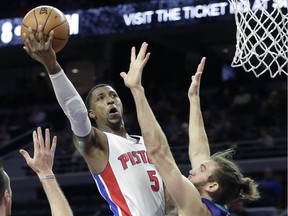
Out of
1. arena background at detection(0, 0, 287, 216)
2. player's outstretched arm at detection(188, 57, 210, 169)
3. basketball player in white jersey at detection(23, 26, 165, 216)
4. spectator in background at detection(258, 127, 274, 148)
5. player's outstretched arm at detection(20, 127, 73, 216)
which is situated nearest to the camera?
player's outstretched arm at detection(20, 127, 73, 216)

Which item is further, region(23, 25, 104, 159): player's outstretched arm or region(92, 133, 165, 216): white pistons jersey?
region(92, 133, 165, 216): white pistons jersey

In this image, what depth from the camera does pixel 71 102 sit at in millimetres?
3365

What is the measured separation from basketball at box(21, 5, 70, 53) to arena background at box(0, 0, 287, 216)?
239 inches

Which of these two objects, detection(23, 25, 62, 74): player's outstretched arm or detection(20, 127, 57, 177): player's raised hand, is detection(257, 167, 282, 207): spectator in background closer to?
detection(23, 25, 62, 74): player's outstretched arm

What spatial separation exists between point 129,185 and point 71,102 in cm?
57

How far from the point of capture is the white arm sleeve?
10.7 feet

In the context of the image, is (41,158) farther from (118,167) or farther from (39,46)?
(118,167)

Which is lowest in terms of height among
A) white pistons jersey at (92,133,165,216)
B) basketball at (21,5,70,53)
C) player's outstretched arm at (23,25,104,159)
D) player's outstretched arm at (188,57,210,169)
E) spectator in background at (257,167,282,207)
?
spectator in background at (257,167,282,207)

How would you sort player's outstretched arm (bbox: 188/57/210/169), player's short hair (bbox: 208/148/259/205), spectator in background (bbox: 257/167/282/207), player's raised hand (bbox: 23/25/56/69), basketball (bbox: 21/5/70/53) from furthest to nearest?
1. spectator in background (bbox: 257/167/282/207)
2. player's outstretched arm (bbox: 188/57/210/169)
3. player's short hair (bbox: 208/148/259/205)
4. basketball (bbox: 21/5/70/53)
5. player's raised hand (bbox: 23/25/56/69)

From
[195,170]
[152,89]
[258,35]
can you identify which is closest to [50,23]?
[195,170]

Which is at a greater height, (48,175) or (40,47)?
(40,47)

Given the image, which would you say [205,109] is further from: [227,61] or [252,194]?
[252,194]

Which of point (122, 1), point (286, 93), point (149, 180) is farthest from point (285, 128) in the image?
point (149, 180)

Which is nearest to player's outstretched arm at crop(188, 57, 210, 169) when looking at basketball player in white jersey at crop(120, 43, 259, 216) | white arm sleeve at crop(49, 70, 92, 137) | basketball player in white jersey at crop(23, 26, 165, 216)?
basketball player in white jersey at crop(120, 43, 259, 216)
